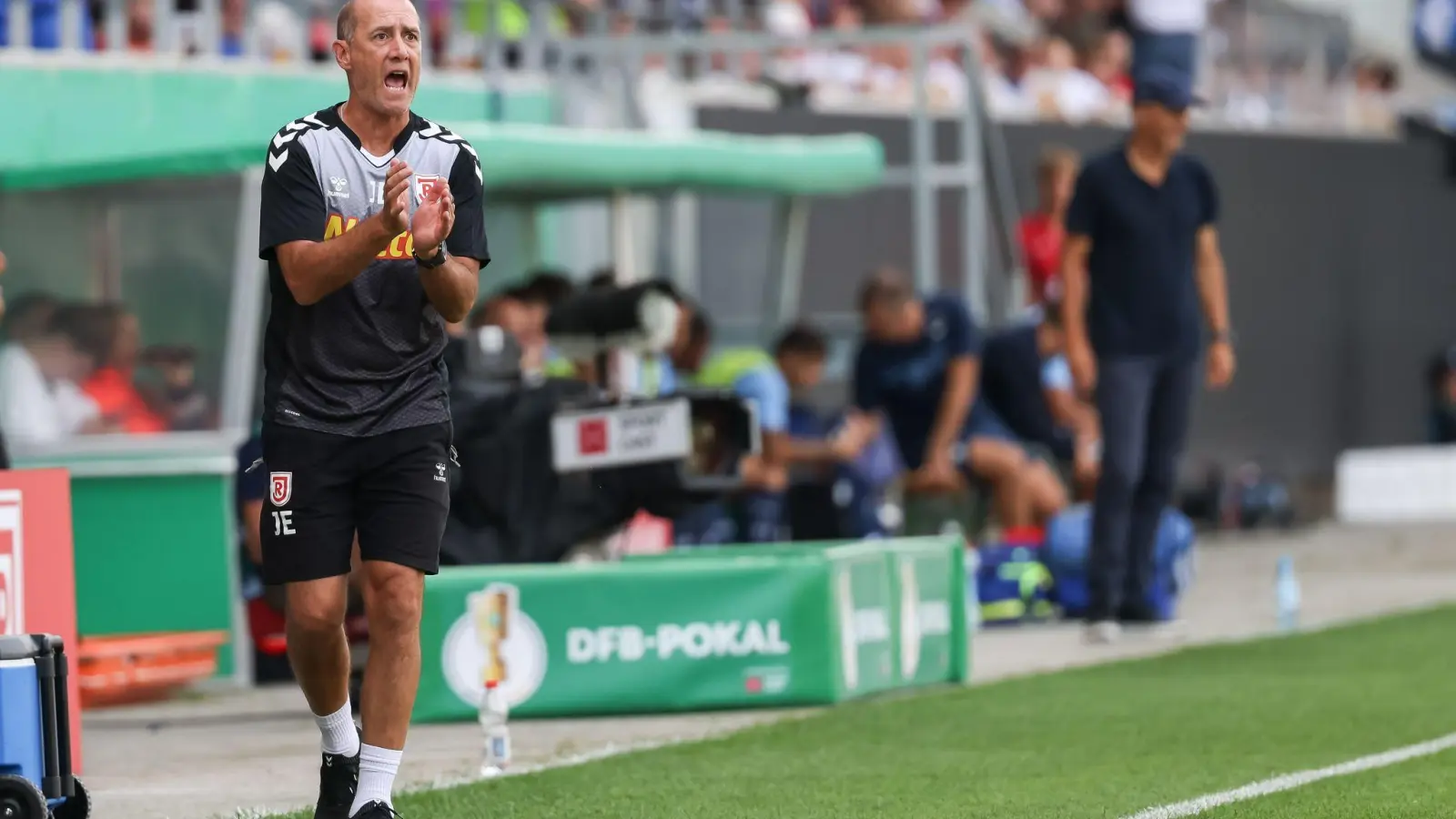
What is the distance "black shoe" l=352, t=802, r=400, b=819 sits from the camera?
6.14 metres

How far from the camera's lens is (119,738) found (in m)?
9.25

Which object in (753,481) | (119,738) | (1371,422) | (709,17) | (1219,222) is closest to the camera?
(119,738)

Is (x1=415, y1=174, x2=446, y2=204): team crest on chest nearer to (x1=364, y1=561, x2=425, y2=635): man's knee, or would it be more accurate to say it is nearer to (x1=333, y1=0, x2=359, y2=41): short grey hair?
(x1=333, y1=0, x2=359, y2=41): short grey hair

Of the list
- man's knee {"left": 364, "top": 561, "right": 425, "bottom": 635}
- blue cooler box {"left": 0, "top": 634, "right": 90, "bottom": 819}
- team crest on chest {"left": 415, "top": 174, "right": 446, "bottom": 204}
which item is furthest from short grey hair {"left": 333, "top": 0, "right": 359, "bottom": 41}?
blue cooler box {"left": 0, "top": 634, "right": 90, "bottom": 819}

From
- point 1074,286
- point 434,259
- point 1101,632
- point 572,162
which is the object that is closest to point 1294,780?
point 434,259

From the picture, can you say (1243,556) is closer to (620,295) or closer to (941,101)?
(941,101)

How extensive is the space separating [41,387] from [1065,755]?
473 centimetres

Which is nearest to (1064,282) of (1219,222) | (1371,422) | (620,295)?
(620,295)

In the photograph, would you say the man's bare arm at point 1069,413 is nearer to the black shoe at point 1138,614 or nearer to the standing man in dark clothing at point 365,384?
the black shoe at point 1138,614

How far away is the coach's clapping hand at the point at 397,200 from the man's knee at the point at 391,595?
2.58ft

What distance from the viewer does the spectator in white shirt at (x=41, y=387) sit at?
10836mm

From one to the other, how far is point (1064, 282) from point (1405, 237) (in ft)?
35.7

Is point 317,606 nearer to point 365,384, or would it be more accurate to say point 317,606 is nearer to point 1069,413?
point 365,384

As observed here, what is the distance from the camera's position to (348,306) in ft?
20.3
